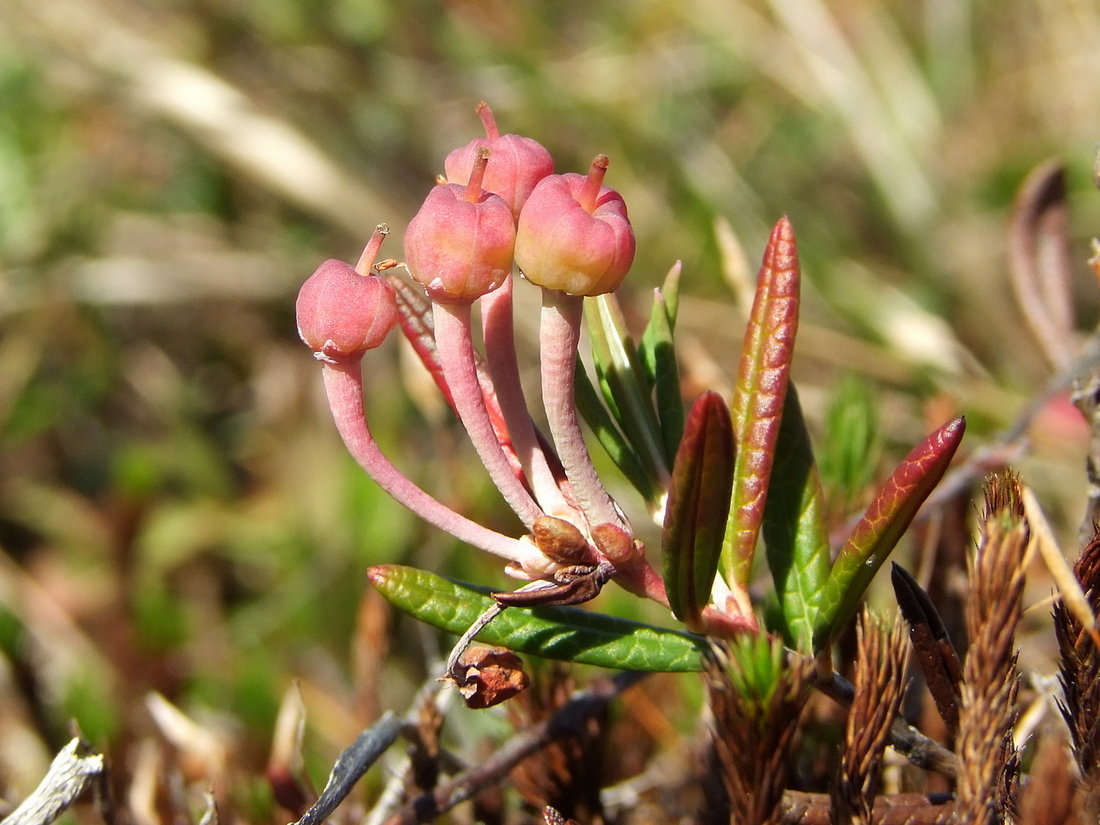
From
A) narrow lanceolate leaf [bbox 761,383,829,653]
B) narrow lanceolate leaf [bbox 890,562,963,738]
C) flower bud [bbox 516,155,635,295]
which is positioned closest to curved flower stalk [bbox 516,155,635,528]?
flower bud [bbox 516,155,635,295]

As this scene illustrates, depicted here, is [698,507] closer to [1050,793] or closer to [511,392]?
[511,392]

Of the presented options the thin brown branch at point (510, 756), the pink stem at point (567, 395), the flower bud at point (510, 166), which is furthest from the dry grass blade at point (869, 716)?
the flower bud at point (510, 166)

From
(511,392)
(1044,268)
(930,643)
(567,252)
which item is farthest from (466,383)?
(1044,268)

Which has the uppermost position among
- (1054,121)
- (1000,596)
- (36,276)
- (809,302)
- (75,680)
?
(1054,121)

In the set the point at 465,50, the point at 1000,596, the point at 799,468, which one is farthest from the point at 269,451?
the point at 1000,596

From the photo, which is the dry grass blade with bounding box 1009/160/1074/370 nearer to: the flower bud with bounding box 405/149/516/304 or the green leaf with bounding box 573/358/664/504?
the green leaf with bounding box 573/358/664/504

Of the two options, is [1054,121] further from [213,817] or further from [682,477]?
[213,817]

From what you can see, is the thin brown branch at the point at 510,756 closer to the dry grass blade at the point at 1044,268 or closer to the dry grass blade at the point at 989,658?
the dry grass blade at the point at 989,658
